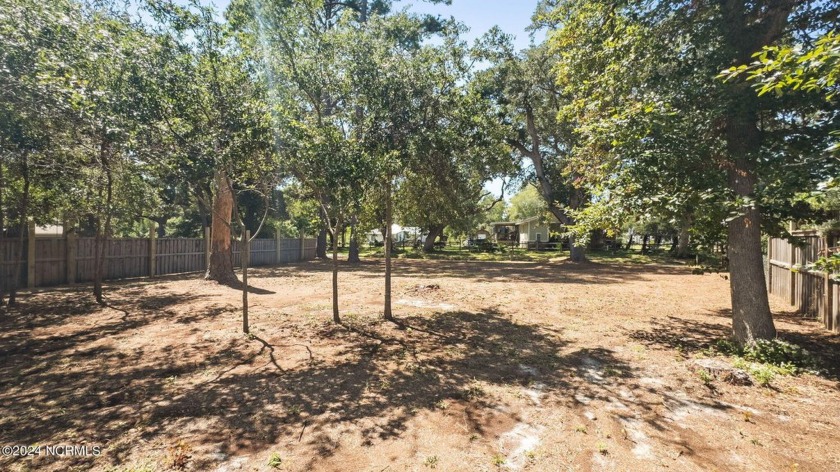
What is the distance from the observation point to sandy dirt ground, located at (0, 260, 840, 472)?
346cm

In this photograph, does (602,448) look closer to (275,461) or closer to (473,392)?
(473,392)

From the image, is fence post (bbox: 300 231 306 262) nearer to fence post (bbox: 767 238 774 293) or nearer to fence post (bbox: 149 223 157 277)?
fence post (bbox: 149 223 157 277)

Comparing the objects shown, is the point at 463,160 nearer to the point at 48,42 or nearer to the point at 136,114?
the point at 136,114

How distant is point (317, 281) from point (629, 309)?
36.9ft

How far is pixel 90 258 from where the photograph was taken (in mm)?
13742

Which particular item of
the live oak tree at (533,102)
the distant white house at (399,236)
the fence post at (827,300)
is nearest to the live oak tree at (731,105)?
the fence post at (827,300)

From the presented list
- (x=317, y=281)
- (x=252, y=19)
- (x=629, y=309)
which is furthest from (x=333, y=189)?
(x=317, y=281)

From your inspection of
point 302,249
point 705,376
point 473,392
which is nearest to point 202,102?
point 473,392

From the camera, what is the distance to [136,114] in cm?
608

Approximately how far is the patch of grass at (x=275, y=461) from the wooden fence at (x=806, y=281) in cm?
738

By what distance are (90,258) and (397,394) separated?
48.5 ft

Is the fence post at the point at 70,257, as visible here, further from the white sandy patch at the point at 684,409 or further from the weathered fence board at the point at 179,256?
the white sandy patch at the point at 684,409

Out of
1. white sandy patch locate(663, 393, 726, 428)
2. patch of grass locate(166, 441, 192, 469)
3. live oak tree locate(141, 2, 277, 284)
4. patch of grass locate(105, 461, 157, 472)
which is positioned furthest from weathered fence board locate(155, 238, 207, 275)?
white sandy patch locate(663, 393, 726, 428)

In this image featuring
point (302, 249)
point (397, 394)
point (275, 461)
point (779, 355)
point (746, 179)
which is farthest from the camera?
point (302, 249)
